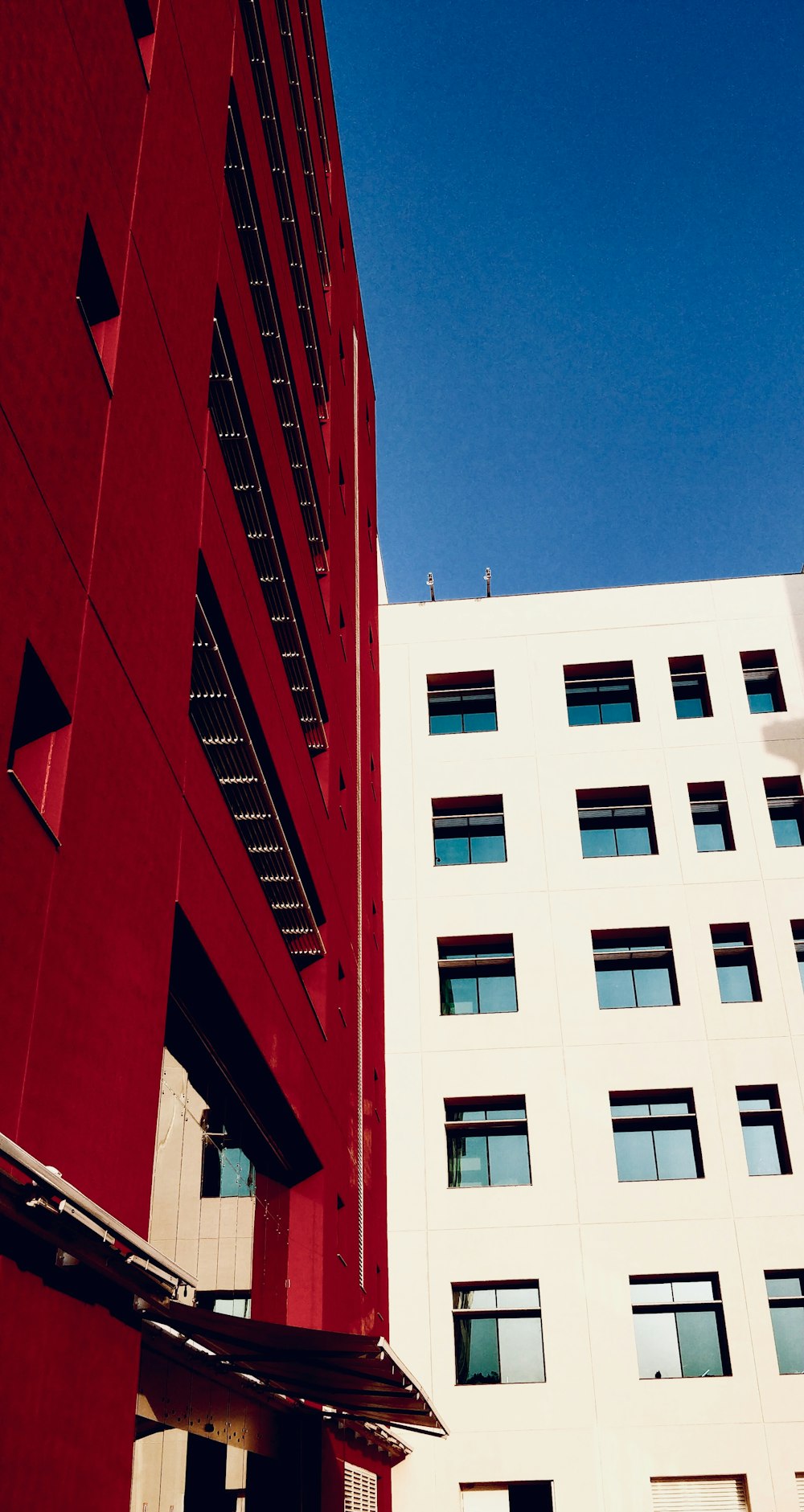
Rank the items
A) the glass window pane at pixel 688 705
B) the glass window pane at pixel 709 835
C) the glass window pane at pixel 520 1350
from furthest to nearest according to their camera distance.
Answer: the glass window pane at pixel 688 705
the glass window pane at pixel 709 835
the glass window pane at pixel 520 1350

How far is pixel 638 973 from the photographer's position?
25.5m

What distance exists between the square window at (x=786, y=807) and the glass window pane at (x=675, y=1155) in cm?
720

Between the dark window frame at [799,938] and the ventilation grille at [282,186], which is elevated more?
the ventilation grille at [282,186]

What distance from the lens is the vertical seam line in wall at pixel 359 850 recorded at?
18.7m

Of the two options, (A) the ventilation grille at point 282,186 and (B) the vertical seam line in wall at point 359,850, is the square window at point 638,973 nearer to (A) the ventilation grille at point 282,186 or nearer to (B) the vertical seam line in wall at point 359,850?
(B) the vertical seam line in wall at point 359,850

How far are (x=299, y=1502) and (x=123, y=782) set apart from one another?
9.62 meters

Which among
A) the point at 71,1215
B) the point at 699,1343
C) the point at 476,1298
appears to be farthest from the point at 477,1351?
the point at 71,1215

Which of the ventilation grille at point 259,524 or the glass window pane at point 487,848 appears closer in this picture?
the ventilation grille at point 259,524

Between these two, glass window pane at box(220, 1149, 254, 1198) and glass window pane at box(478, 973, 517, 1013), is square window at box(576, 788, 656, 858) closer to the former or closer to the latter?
glass window pane at box(478, 973, 517, 1013)

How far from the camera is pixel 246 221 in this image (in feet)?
48.2

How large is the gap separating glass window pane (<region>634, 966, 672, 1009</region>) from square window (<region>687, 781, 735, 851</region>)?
3007 mm

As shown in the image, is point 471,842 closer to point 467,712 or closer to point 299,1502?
point 467,712

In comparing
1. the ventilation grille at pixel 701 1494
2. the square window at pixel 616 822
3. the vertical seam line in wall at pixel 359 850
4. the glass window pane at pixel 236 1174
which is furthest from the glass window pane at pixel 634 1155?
the glass window pane at pixel 236 1174

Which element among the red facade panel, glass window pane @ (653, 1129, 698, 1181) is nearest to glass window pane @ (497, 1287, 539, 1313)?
glass window pane @ (653, 1129, 698, 1181)
